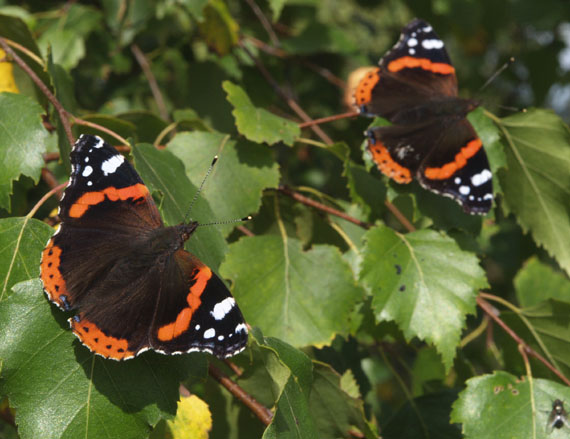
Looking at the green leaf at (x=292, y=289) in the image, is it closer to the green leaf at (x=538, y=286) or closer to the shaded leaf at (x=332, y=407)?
the shaded leaf at (x=332, y=407)

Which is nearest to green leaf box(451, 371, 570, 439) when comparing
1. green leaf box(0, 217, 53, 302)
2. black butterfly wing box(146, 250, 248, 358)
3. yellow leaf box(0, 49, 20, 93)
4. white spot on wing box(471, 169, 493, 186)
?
white spot on wing box(471, 169, 493, 186)

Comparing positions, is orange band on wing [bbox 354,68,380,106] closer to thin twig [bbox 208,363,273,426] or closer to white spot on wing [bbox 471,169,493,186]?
white spot on wing [bbox 471,169,493,186]

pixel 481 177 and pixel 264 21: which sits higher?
pixel 264 21

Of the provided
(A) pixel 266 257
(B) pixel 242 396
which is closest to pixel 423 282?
(A) pixel 266 257

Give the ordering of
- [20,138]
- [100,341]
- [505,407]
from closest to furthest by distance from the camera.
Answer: [100,341] → [20,138] → [505,407]

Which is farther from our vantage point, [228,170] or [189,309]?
[228,170]

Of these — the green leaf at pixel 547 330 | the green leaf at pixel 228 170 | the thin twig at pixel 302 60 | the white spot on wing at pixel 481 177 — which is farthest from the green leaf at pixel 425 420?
the thin twig at pixel 302 60

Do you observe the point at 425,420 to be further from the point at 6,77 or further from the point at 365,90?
the point at 6,77
